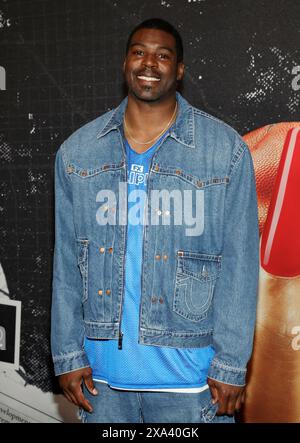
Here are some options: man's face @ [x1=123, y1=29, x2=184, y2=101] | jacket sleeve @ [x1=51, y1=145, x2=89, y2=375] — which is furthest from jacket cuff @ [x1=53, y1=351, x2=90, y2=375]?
man's face @ [x1=123, y1=29, x2=184, y2=101]

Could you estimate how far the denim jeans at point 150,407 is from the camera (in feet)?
5.83

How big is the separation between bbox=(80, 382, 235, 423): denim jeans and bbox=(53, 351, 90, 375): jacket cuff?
0.08m

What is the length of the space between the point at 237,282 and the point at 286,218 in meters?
0.68

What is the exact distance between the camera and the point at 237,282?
70.1 inches

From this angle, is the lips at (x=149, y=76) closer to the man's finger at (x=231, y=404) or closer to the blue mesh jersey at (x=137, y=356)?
the blue mesh jersey at (x=137, y=356)

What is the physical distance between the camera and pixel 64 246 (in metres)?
1.95

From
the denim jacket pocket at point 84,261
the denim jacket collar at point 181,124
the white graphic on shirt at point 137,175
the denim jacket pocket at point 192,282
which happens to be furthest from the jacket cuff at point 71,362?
the denim jacket collar at point 181,124

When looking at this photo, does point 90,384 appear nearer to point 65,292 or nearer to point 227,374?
point 65,292

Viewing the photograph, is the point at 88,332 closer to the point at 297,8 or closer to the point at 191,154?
the point at 191,154

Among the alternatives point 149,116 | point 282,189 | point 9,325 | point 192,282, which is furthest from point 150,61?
point 9,325

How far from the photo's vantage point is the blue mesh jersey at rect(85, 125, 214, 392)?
179 cm

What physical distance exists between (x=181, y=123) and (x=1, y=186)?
1213 millimetres

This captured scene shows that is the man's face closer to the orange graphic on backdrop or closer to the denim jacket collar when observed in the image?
the denim jacket collar

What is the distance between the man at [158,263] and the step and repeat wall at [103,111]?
1.70 ft
